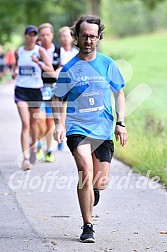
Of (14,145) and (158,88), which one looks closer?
(14,145)

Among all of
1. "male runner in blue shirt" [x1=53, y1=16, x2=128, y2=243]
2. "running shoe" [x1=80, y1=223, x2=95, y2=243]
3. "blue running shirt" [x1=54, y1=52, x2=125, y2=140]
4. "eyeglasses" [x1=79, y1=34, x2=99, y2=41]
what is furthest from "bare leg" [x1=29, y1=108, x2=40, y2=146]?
"running shoe" [x1=80, y1=223, x2=95, y2=243]

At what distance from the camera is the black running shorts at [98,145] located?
6.83 m

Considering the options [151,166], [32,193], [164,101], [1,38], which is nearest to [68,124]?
[32,193]

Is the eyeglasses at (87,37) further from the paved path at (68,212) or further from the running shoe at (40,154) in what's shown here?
the running shoe at (40,154)

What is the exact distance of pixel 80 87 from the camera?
6883mm

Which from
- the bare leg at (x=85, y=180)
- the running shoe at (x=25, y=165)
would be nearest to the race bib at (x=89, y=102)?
the bare leg at (x=85, y=180)

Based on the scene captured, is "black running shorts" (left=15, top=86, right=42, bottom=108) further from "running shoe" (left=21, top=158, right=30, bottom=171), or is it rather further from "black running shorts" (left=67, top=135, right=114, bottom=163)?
"black running shorts" (left=67, top=135, right=114, bottom=163)

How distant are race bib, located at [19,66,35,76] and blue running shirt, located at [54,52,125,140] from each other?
170 inches

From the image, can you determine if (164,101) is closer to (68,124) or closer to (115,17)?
(68,124)

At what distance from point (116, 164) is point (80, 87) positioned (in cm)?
477

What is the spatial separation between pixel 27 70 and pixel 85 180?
4.85 m

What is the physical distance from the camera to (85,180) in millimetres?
6695

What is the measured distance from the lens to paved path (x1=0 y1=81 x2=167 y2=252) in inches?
263

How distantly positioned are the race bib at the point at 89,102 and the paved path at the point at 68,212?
1179mm
